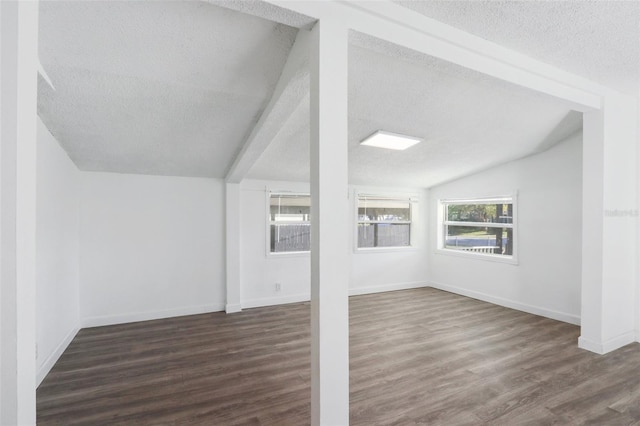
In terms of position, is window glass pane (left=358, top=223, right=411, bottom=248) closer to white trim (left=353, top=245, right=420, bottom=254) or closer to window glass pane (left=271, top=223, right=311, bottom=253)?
white trim (left=353, top=245, right=420, bottom=254)

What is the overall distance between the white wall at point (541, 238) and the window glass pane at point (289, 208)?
2.81 meters

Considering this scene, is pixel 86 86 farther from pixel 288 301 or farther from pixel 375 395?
pixel 288 301

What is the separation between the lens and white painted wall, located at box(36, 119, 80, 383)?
2.39 m

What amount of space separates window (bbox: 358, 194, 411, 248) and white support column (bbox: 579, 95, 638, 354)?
2908mm

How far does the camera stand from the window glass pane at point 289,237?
15.2ft

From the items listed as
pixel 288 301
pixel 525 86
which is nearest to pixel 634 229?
pixel 525 86

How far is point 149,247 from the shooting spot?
3.86m

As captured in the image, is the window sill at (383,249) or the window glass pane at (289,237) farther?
the window sill at (383,249)

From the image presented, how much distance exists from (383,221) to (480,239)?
164 centimetres

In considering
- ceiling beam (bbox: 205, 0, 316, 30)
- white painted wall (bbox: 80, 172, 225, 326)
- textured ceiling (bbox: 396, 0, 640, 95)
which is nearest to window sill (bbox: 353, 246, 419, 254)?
white painted wall (bbox: 80, 172, 225, 326)

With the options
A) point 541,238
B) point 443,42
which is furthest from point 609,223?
point 443,42

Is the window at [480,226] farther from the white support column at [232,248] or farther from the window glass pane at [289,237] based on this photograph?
the white support column at [232,248]

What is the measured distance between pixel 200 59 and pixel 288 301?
3.65 m

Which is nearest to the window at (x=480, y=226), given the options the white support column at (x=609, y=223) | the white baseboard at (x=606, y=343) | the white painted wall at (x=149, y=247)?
the white support column at (x=609, y=223)
